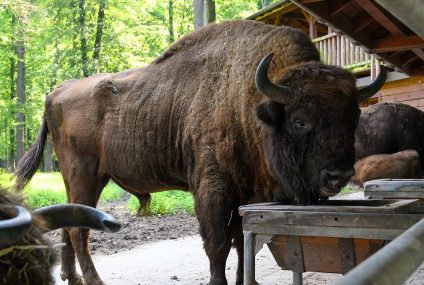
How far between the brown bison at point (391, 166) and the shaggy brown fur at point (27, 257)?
29.1 ft

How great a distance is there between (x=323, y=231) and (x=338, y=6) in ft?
15.2

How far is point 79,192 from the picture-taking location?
21.7 feet

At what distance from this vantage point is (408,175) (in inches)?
375

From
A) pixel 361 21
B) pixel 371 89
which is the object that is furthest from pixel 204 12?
pixel 371 89

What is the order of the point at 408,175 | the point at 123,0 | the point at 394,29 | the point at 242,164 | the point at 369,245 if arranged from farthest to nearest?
the point at 123,0 < the point at 408,175 < the point at 394,29 < the point at 242,164 < the point at 369,245

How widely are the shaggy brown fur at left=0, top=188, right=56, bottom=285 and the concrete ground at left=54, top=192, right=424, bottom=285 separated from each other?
14.2 feet

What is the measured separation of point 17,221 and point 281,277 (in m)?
5.22

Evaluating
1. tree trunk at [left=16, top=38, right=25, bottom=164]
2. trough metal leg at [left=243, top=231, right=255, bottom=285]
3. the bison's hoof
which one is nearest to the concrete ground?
the bison's hoof

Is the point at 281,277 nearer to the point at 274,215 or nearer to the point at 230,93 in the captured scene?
the point at 230,93

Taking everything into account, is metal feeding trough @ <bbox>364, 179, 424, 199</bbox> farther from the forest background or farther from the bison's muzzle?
the forest background

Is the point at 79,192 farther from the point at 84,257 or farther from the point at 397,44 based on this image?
the point at 397,44

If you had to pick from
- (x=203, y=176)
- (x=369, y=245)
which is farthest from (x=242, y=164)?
(x=369, y=245)

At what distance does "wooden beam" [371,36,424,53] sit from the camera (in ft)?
24.5

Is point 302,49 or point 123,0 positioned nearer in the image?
point 302,49
